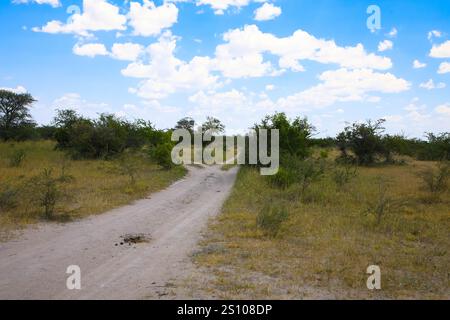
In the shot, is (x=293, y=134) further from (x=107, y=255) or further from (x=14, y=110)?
(x=14, y=110)

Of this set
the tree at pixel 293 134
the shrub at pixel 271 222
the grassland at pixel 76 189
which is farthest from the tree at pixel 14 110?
the shrub at pixel 271 222

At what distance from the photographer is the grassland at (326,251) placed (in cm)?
630

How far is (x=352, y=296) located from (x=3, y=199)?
32.7ft

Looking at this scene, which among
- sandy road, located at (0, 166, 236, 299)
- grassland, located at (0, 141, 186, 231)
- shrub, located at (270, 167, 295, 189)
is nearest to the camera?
sandy road, located at (0, 166, 236, 299)

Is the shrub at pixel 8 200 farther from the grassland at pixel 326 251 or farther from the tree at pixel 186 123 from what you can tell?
the tree at pixel 186 123

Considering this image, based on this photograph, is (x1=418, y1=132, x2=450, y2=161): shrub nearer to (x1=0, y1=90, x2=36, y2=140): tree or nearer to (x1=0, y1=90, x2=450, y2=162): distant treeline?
(x1=0, y1=90, x2=450, y2=162): distant treeline

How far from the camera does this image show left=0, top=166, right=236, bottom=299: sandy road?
5.95 m

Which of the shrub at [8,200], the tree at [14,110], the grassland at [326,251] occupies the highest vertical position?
the tree at [14,110]

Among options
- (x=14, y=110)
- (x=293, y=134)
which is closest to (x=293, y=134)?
(x=293, y=134)

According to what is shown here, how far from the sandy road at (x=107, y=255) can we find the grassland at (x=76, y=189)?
0.79m

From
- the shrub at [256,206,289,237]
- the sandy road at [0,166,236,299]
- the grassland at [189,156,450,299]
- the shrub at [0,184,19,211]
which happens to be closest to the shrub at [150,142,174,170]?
the grassland at [189,156,450,299]

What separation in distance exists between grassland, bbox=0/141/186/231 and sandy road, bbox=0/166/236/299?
30.9 inches

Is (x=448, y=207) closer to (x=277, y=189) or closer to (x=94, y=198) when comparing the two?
(x=277, y=189)

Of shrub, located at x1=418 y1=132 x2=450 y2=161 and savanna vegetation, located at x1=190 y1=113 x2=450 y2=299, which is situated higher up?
shrub, located at x1=418 y1=132 x2=450 y2=161
